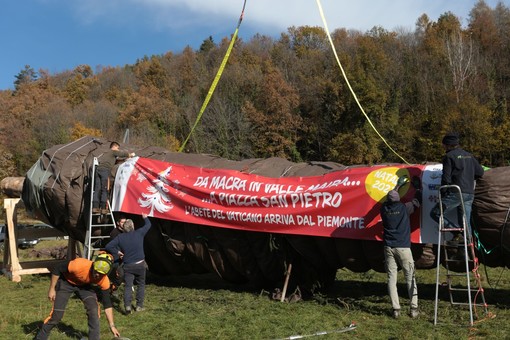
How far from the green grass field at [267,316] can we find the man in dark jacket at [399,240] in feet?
1.07

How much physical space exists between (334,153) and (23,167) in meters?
33.4

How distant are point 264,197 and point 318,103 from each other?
3984cm

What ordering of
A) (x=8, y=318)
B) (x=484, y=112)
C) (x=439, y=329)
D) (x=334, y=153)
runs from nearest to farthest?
(x=439, y=329), (x=8, y=318), (x=484, y=112), (x=334, y=153)

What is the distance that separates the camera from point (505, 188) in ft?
23.6

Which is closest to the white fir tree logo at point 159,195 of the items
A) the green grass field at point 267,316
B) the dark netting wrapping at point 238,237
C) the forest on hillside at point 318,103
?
the dark netting wrapping at point 238,237

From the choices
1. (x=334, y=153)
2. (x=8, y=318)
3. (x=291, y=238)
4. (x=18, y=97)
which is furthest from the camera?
(x=18, y=97)

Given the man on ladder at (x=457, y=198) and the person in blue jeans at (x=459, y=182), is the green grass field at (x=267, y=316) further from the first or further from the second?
the person in blue jeans at (x=459, y=182)

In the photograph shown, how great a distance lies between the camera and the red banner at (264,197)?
7.96 m

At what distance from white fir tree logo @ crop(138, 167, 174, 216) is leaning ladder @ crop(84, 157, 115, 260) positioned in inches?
32.3

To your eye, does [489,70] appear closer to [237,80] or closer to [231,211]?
[237,80]

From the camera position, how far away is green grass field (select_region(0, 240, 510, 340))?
6762 millimetres

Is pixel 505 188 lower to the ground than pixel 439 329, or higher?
higher

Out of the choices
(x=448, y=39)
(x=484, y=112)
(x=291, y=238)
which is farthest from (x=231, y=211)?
(x=448, y=39)

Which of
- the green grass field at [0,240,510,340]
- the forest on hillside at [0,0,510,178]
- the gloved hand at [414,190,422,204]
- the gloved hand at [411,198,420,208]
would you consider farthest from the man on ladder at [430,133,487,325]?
the forest on hillside at [0,0,510,178]
